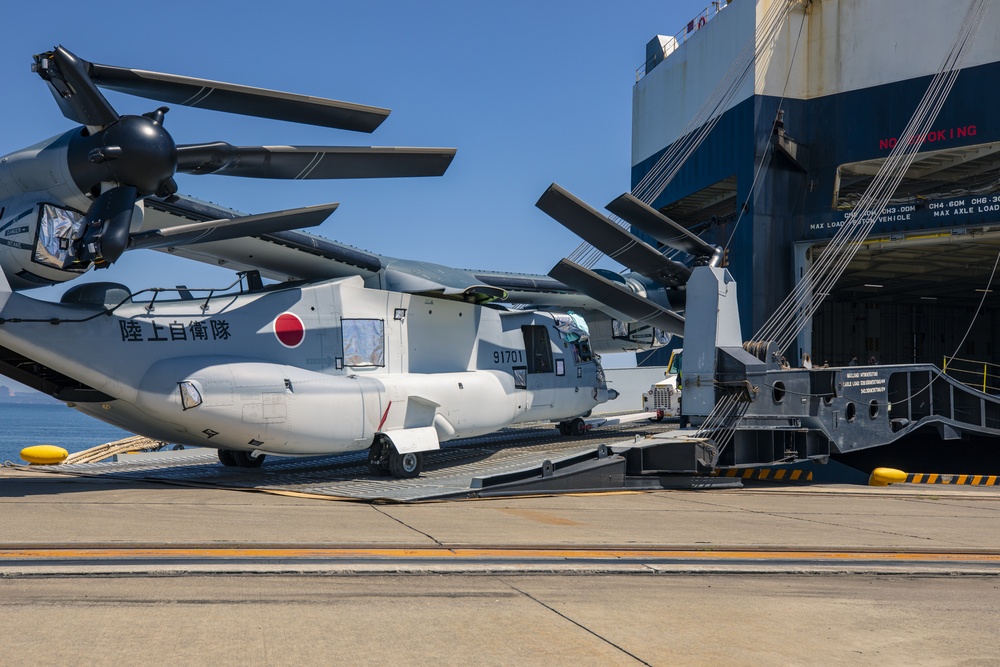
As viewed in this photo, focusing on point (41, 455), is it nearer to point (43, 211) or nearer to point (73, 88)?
point (43, 211)

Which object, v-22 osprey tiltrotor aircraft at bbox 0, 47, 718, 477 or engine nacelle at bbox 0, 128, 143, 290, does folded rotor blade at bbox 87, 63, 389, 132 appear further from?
engine nacelle at bbox 0, 128, 143, 290

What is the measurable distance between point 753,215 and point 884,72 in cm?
475

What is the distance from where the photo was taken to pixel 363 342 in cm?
1395

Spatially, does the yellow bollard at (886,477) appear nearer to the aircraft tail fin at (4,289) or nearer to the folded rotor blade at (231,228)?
the folded rotor blade at (231,228)

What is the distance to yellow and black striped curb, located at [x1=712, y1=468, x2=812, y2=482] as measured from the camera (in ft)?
51.9

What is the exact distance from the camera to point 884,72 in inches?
846

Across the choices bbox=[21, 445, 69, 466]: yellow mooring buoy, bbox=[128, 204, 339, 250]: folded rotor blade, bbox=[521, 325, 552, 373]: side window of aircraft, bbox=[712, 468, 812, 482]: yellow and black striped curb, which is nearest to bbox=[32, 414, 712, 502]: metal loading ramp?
bbox=[21, 445, 69, 466]: yellow mooring buoy

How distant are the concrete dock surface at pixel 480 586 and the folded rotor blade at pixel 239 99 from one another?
4.86 m

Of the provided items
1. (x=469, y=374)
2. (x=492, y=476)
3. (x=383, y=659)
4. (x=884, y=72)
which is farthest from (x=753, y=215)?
(x=383, y=659)

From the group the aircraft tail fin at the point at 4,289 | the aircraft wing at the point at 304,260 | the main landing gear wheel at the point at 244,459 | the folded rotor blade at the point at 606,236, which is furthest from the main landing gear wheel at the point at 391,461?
the aircraft tail fin at the point at 4,289

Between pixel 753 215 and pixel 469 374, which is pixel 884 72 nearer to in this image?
pixel 753 215

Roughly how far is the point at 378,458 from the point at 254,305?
3181 millimetres

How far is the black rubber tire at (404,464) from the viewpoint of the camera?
13641 mm

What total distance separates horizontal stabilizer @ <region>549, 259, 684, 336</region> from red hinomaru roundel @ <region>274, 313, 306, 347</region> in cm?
428
